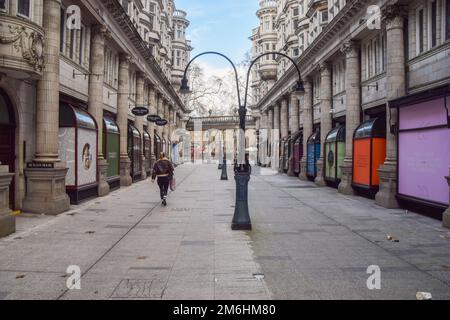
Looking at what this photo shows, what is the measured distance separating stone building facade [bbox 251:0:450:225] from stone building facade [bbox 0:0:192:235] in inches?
452

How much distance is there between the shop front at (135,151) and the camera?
27266mm

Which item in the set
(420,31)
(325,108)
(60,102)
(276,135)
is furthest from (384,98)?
(276,135)

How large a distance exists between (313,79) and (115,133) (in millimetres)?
16191

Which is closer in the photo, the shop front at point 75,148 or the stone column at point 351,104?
the shop front at point 75,148

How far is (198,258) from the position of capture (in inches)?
315

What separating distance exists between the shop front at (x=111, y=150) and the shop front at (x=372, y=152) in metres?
12.1

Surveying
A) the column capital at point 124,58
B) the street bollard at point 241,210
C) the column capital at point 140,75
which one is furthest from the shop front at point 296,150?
the street bollard at point 241,210

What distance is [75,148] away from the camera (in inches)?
614

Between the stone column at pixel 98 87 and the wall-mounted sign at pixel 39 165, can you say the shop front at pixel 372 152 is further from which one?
the wall-mounted sign at pixel 39 165

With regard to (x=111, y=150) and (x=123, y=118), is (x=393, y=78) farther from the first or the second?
(x=123, y=118)

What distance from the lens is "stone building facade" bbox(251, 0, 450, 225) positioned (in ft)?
44.1

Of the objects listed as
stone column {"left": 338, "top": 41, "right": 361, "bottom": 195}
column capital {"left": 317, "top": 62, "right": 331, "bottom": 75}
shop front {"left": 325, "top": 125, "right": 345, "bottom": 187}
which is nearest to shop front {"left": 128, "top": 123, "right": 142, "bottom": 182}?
shop front {"left": 325, "top": 125, "right": 345, "bottom": 187}

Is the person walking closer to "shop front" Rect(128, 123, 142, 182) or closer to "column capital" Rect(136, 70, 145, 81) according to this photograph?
"shop front" Rect(128, 123, 142, 182)
